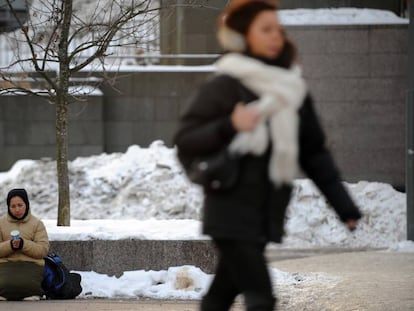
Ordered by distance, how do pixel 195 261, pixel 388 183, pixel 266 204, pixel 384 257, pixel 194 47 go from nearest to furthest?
pixel 266 204 → pixel 195 261 → pixel 384 257 → pixel 388 183 → pixel 194 47

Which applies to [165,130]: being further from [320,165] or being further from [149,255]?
[320,165]

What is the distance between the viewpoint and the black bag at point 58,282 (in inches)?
344

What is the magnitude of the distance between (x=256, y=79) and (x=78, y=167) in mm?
13857

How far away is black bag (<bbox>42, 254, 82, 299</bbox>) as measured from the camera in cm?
875

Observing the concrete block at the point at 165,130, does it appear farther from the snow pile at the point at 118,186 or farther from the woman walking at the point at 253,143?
the woman walking at the point at 253,143

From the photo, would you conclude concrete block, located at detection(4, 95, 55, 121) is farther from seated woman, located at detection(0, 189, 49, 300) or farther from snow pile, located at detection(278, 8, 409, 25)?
seated woman, located at detection(0, 189, 49, 300)

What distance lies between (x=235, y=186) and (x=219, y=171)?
0.36 ft

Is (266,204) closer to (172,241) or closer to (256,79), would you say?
(256,79)

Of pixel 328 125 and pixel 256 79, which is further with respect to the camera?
pixel 328 125

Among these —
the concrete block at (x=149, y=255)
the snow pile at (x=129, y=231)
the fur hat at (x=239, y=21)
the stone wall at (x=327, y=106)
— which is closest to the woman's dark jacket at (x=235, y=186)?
the fur hat at (x=239, y=21)

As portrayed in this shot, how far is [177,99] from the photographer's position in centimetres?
1845

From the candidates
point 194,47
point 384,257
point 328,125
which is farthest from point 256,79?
point 194,47

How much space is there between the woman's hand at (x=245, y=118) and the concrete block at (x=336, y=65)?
13023mm

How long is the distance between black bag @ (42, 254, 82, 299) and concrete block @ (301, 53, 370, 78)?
9.19m
